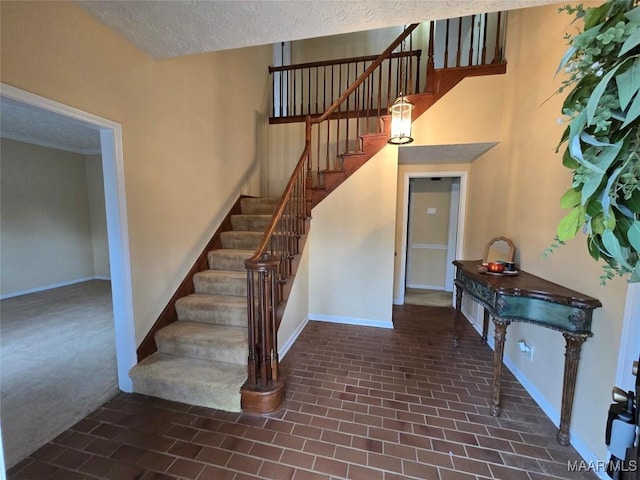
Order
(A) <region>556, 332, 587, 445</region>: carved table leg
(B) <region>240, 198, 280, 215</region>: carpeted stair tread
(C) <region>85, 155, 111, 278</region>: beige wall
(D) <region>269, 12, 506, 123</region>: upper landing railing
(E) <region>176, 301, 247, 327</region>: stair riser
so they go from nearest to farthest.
Answer: (A) <region>556, 332, 587, 445</region>: carved table leg
(E) <region>176, 301, 247, 327</region>: stair riser
(B) <region>240, 198, 280, 215</region>: carpeted stair tread
(D) <region>269, 12, 506, 123</region>: upper landing railing
(C) <region>85, 155, 111, 278</region>: beige wall

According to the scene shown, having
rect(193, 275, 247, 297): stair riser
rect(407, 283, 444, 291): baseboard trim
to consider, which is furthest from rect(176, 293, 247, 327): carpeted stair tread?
rect(407, 283, 444, 291): baseboard trim

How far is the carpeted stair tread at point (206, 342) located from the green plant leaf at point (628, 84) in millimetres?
2400

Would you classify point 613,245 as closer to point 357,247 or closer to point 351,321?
point 357,247

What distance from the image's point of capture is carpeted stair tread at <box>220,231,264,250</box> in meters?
3.23

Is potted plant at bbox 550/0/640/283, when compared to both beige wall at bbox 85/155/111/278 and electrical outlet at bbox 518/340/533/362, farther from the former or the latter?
beige wall at bbox 85/155/111/278

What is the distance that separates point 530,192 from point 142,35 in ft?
11.0

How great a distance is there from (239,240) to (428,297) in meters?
3.49

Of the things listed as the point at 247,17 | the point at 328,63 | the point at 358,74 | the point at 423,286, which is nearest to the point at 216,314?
the point at 247,17

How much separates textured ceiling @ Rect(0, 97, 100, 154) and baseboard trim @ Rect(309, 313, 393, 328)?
11.4 ft

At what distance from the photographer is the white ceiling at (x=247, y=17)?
147 cm

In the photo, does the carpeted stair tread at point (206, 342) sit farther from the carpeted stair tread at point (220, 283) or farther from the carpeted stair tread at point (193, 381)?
the carpeted stair tread at point (220, 283)

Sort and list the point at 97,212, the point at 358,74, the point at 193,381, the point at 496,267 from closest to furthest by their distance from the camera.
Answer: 1. the point at 193,381
2. the point at 496,267
3. the point at 358,74
4. the point at 97,212

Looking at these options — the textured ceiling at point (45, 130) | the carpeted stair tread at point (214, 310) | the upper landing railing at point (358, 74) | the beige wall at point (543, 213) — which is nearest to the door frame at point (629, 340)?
the beige wall at point (543, 213)

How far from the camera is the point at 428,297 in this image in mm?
4672
